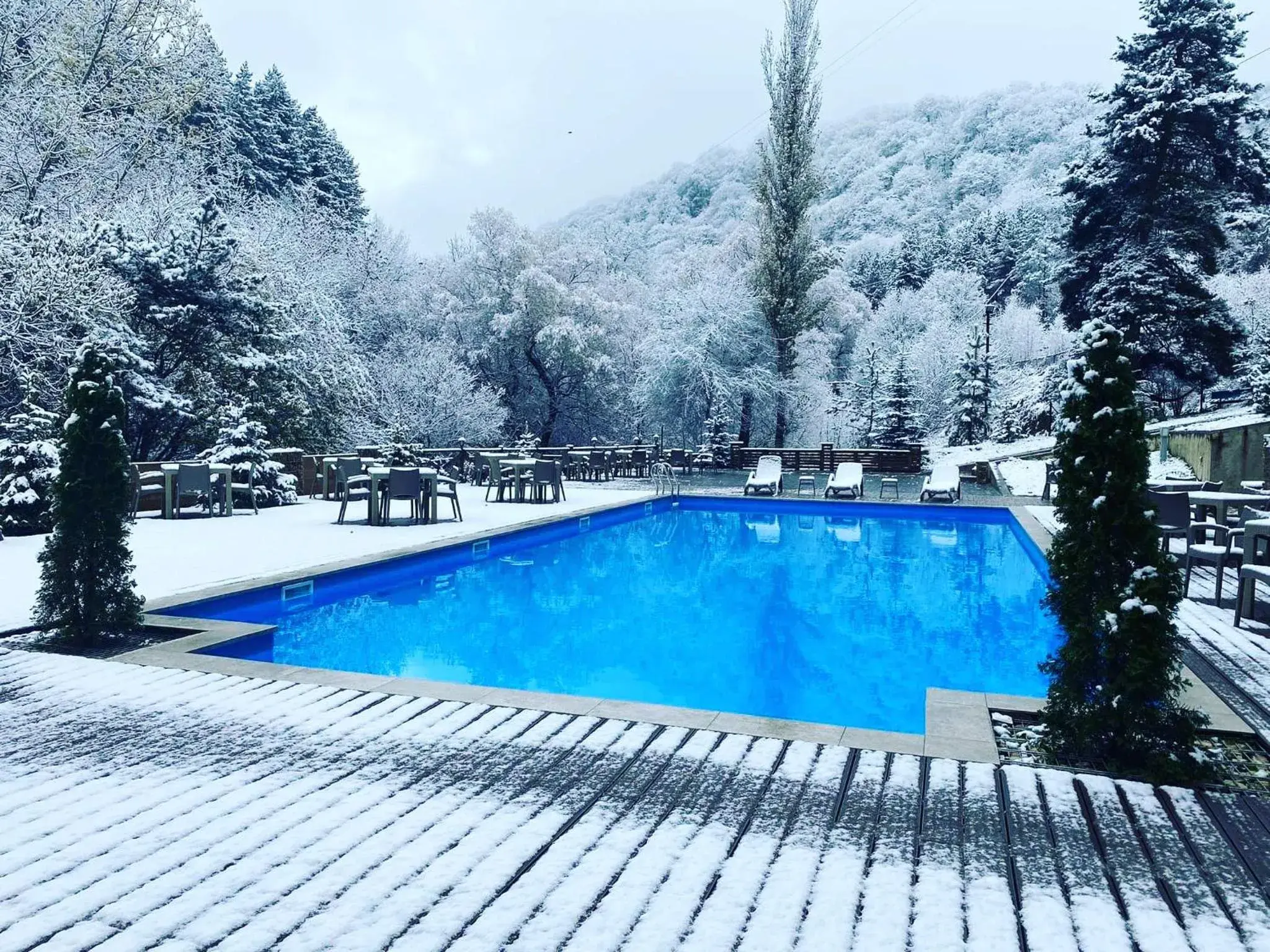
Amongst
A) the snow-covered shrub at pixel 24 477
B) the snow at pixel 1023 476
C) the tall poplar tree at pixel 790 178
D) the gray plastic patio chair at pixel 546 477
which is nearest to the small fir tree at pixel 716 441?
the tall poplar tree at pixel 790 178

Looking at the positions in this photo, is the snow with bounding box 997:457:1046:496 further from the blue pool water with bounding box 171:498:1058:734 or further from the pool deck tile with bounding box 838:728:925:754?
the pool deck tile with bounding box 838:728:925:754

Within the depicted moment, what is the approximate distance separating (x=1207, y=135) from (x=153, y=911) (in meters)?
20.5

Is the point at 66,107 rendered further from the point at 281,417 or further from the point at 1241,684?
the point at 1241,684

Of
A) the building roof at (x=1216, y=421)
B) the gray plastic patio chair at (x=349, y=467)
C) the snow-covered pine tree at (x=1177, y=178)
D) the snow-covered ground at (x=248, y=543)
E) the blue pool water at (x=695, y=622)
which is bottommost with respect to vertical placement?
the blue pool water at (x=695, y=622)

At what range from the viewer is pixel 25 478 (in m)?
9.16

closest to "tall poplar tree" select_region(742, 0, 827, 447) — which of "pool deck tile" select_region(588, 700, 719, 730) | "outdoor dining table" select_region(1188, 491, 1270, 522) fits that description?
"outdoor dining table" select_region(1188, 491, 1270, 522)

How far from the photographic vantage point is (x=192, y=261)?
42.9 feet

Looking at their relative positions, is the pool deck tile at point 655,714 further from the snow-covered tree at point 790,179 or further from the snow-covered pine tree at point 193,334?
the snow-covered tree at point 790,179

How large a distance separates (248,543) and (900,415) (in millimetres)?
21320

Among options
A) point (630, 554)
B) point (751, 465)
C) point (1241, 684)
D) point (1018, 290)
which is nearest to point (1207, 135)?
point (751, 465)

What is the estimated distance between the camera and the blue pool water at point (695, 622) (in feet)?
16.6

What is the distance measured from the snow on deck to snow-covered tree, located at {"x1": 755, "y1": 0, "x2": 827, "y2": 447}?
22124 mm

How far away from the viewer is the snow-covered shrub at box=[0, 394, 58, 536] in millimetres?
9055

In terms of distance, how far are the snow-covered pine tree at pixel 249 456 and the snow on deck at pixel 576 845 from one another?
919 cm
